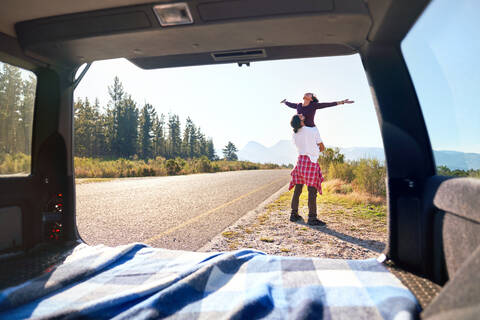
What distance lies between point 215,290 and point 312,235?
7.11 feet

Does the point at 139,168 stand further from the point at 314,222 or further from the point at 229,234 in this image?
the point at 314,222

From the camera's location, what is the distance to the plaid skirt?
153 inches

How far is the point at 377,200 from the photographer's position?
15.0 feet

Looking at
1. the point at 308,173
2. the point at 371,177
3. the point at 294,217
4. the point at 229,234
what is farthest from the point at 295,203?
the point at 371,177

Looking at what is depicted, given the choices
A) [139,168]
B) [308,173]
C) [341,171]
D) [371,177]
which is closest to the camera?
[308,173]

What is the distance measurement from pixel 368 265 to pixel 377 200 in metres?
2.92

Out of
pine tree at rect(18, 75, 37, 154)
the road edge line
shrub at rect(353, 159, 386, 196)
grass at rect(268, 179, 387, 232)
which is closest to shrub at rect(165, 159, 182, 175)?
the road edge line

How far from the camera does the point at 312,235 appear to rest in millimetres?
3488

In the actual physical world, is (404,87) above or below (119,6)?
below

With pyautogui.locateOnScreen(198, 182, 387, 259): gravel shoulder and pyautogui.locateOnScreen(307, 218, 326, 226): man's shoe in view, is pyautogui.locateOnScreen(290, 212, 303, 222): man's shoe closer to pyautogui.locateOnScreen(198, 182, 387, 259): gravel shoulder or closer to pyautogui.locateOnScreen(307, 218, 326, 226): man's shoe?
pyautogui.locateOnScreen(198, 182, 387, 259): gravel shoulder

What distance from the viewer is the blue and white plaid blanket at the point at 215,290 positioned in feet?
4.34

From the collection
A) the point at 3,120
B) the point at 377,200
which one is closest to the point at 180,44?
the point at 3,120

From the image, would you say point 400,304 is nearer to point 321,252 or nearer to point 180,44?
point 321,252

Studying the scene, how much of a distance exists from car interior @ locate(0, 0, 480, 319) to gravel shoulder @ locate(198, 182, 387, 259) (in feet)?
3.24
